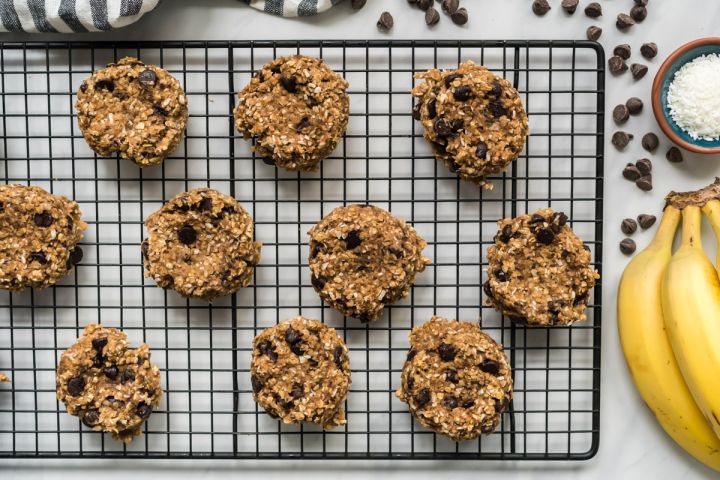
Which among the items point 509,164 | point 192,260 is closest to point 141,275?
point 192,260

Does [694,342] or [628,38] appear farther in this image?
[628,38]

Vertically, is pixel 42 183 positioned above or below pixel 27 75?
below

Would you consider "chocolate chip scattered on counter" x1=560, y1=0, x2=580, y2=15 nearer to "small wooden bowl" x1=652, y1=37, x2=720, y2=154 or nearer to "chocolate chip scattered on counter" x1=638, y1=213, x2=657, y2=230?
"small wooden bowl" x1=652, y1=37, x2=720, y2=154

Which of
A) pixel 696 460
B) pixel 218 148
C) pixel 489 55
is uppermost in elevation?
pixel 489 55

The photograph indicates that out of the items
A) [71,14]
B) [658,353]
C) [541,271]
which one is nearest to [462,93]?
[541,271]

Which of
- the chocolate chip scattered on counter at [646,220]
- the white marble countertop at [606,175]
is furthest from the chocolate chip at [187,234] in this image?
the chocolate chip scattered on counter at [646,220]

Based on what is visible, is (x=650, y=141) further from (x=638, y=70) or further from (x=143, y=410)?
(x=143, y=410)

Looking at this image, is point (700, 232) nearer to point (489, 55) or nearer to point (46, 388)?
point (489, 55)
